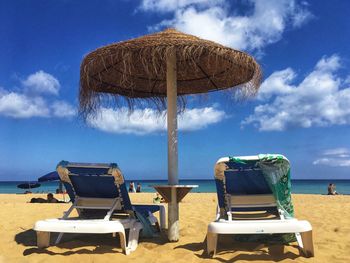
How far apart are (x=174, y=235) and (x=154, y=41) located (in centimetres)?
237

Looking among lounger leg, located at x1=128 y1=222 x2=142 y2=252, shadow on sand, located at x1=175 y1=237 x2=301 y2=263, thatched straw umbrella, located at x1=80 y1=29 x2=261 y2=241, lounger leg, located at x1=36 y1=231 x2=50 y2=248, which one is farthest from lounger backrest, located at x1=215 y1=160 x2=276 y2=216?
lounger leg, located at x1=36 y1=231 x2=50 y2=248

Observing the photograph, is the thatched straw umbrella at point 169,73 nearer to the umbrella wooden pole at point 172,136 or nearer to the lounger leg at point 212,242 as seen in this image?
the umbrella wooden pole at point 172,136

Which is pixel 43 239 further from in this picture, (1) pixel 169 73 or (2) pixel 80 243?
(1) pixel 169 73

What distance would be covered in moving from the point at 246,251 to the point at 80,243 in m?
1.93

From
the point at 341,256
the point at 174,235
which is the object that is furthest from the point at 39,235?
the point at 341,256

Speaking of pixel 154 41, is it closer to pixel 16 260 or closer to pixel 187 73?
pixel 187 73

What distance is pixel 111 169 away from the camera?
436 cm

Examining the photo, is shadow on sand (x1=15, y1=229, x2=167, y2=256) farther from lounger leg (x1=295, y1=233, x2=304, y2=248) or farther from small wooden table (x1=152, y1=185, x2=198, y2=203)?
lounger leg (x1=295, y1=233, x2=304, y2=248)

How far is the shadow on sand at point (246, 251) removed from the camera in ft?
12.9

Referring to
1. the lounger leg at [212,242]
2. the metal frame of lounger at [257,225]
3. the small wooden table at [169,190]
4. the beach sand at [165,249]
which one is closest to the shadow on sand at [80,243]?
the beach sand at [165,249]

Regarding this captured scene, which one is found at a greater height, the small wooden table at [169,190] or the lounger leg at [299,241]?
the small wooden table at [169,190]

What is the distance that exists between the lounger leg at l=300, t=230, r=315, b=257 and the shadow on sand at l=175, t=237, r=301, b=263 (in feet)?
0.29

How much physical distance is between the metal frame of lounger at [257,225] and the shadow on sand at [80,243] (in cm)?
106

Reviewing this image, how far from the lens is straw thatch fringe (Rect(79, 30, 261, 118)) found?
4.51 meters
